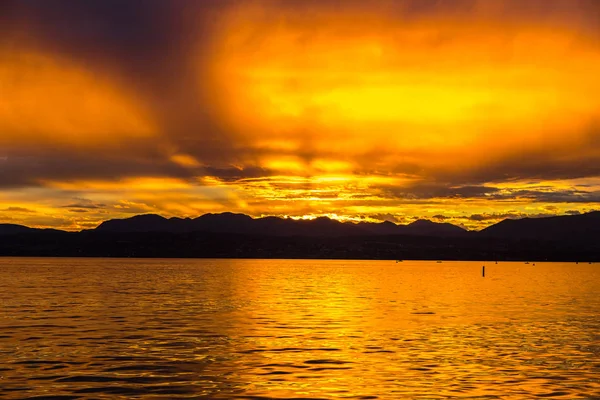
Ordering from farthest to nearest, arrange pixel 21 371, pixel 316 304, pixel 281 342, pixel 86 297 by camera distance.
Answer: pixel 86 297 < pixel 316 304 < pixel 281 342 < pixel 21 371

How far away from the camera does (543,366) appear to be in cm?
4000

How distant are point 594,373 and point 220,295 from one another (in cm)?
7359

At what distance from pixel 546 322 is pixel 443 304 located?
2371 cm

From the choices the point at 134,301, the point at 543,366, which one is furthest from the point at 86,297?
the point at 543,366

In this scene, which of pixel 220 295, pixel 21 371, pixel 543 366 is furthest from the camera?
pixel 220 295

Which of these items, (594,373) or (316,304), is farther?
(316,304)

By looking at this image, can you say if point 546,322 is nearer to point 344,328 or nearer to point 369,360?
point 344,328

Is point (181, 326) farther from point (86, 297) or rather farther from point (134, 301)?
point (86, 297)

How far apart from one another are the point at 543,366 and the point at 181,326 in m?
31.2

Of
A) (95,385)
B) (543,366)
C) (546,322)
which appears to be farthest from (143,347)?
(546,322)

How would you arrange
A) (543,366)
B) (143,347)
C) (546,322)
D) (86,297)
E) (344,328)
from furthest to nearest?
(86,297) → (546,322) → (344,328) → (143,347) → (543,366)

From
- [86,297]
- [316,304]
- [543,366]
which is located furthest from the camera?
[86,297]

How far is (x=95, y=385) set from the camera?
110 feet

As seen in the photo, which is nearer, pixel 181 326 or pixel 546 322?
pixel 181 326
